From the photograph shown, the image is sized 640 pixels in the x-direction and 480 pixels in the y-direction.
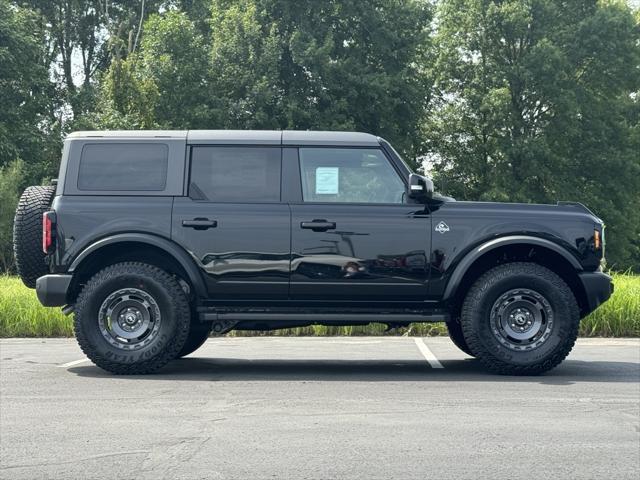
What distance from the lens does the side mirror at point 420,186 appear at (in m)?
8.98

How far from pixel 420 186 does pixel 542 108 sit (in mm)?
41407

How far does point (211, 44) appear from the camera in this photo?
158 feet

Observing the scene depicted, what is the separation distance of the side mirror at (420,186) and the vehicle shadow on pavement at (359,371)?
1.55 m

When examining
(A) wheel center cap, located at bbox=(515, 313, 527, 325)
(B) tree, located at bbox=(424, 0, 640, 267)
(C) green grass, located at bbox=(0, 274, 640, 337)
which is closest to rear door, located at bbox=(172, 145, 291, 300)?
(A) wheel center cap, located at bbox=(515, 313, 527, 325)

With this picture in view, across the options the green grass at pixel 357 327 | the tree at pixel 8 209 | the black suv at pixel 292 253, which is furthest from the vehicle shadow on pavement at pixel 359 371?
the tree at pixel 8 209

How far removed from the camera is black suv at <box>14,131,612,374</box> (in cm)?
900

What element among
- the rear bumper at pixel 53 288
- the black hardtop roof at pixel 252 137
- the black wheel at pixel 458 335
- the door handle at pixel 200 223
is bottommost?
the black wheel at pixel 458 335

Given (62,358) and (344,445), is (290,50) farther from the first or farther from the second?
(344,445)

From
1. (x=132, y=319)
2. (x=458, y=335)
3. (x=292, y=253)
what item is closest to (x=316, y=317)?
(x=292, y=253)

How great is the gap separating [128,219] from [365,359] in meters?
2.83

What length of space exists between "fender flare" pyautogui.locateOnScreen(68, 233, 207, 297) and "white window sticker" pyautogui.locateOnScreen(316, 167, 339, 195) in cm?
128

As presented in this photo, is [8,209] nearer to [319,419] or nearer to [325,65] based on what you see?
[325,65]

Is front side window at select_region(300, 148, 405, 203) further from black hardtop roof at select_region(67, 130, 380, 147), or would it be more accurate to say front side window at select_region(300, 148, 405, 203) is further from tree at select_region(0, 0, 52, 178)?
tree at select_region(0, 0, 52, 178)

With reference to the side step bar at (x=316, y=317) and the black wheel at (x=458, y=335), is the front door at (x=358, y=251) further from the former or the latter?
the black wheel at (x=458, y=335)
